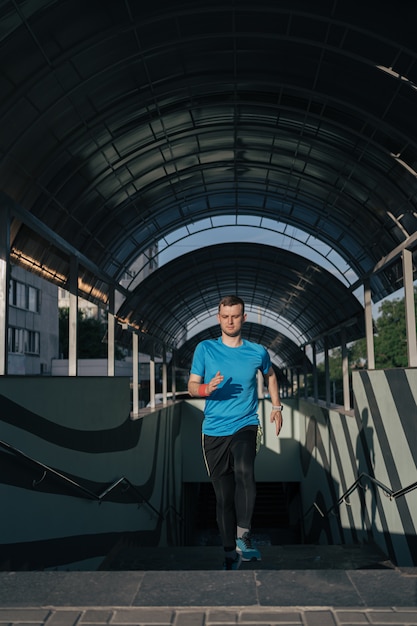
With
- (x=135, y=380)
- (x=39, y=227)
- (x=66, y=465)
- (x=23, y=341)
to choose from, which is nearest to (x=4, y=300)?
(x=66, y=465)

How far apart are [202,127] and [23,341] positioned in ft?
130

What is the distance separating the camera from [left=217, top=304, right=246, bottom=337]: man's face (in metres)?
5.43

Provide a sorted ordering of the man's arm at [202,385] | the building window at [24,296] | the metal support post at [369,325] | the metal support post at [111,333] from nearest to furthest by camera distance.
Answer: the man's arm at [202,385] → the metal support post at [369,325] → the metal support post at [111,333] → the building window at [24,296]

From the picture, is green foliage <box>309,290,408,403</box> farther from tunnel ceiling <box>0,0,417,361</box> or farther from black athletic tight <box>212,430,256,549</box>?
black athletic tight <box>212,430,256,549</box>

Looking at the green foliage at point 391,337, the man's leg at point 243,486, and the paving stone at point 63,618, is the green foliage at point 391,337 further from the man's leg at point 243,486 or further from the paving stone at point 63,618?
the paving stone at point 63,618

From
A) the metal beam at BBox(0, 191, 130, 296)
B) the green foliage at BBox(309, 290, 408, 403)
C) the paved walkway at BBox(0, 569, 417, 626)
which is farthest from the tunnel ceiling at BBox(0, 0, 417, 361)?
the green foliage at BBox(309, 290, 408, 403)

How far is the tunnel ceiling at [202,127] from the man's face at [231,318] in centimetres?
390

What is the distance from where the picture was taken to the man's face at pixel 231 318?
5430 millimetres

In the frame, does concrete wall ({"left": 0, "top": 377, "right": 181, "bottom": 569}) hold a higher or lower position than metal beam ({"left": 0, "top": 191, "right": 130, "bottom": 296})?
lower

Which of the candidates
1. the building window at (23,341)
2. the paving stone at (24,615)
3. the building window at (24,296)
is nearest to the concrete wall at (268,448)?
the building window at (23,341)

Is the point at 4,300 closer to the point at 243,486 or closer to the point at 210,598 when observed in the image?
the point at 243,486

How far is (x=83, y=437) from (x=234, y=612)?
6690 mm

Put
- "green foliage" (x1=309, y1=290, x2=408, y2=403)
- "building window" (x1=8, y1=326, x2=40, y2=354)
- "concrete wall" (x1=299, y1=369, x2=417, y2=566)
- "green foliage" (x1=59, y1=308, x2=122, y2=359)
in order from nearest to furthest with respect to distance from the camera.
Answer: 1. "concrete wall" (x1=299, y1=369, x2=417, y2=566)
2. "building window" (x1=8, y1=326, x2=40, y2=354)
3. "green foliage" (x1=309, y1=290, x2=408, y2=403)
4. "green foliage" (x1=59, y1=308, x2=122, y2=359)

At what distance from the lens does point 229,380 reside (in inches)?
217
